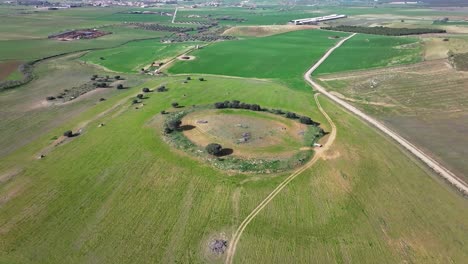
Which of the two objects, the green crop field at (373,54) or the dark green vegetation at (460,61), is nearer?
the dark green vegetation at (460,61)

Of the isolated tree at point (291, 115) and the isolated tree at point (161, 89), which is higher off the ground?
the isolated tree at point (291, 115)

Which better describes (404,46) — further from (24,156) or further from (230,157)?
(24,156)

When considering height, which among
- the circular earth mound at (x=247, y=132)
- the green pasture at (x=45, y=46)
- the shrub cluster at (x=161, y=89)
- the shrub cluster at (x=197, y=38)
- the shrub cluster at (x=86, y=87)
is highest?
the shrub cluster at (x=197, y=38)

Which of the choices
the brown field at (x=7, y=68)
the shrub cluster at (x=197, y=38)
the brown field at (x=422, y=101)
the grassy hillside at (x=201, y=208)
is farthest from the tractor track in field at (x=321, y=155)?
the shrub cluster at (x=197, y=38)

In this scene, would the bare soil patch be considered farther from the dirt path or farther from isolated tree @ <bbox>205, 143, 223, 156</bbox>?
isolated tree @ <bbox>205, 143, 223, 156</bbox>

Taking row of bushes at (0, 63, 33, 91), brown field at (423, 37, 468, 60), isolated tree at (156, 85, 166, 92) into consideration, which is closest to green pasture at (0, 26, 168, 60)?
row of bushes at (0, 63, 33, 91)

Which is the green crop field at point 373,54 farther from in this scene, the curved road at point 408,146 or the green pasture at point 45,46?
the green pasture at point 45,46

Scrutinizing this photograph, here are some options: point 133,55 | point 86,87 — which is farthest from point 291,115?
point 133,55

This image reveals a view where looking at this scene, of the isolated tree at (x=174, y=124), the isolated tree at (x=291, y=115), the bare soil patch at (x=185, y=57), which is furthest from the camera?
the bare soil patch at (x=185, y=57)
